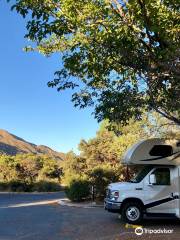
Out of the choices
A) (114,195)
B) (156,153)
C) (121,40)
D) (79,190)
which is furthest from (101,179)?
(121,40)

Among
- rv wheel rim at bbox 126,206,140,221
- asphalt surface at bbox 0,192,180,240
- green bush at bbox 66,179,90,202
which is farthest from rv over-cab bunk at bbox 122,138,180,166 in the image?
green bush at bbox 66,179,90,202

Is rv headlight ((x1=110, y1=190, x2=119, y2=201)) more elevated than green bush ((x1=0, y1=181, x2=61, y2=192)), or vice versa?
green bush ((x1=0, y1=181, x2=61, y2=192))

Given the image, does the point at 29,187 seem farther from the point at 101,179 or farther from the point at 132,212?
the point at 132,212

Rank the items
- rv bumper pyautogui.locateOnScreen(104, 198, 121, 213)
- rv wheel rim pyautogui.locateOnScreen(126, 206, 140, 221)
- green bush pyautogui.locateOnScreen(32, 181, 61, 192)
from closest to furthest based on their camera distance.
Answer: rv wheel rim pyautogui.locateOnScreen(126, 206, 140, 221) < rv bumper pyautogui.locateOnScreen(104, 198, 121, 213) < green bush pyautogui.locateOnScreen(32, 181, 61, 192)

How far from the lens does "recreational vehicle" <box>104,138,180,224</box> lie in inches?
673

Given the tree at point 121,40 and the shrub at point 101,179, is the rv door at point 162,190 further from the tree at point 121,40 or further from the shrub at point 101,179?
the shrub at point 101,179

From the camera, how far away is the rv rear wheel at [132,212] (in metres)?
17.2

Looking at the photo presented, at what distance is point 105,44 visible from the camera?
1171cm

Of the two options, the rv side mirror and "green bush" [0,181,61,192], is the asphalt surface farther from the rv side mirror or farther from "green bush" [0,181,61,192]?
"green bush" [0,181,61,192]

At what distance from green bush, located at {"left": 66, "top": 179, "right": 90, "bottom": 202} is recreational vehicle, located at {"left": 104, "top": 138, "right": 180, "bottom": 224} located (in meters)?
10.8

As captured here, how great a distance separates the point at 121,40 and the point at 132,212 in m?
7.95

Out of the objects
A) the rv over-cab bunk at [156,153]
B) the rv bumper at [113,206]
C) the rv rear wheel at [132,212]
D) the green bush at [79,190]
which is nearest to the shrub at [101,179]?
the green bush at [79,190]

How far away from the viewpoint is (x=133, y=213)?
1725 cm

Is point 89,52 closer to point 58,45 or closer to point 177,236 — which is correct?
point 58,45
